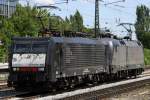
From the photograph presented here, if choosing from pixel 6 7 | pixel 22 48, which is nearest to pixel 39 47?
pixel 22 48

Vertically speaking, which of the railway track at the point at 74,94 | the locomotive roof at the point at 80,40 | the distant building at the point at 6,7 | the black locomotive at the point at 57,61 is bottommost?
the railway track at the point at 74,94

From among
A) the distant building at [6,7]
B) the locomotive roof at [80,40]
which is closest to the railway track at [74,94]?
the locomotive roof at [80,40]

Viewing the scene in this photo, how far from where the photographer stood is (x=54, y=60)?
24.4 m

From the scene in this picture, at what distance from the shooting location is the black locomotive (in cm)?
2411

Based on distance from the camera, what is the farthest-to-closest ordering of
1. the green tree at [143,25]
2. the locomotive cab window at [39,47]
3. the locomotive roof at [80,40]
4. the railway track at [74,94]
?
1. the green tree at [143,25]
2. the locomotive roof at [80,40]
3. the locomotive cab window at [39,47]
4. the railway track at [74,94]

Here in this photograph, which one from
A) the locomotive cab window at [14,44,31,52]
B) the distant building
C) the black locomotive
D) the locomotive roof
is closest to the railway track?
the black locomotive

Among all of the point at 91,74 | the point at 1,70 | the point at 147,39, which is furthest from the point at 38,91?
the point at 147,39

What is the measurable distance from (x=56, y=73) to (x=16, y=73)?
1878mm

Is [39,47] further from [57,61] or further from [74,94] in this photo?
[74,94]

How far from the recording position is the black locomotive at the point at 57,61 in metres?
24.1

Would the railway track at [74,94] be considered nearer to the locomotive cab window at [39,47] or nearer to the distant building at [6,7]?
the locomotive cab window at [39,47]

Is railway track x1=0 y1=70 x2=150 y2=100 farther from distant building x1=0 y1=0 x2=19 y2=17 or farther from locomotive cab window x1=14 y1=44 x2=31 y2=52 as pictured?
distant building x1=0 y1=0 x2=19 y2=17

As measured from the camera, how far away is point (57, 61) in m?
24.8

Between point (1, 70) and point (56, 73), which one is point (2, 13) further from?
point (56, 73)
